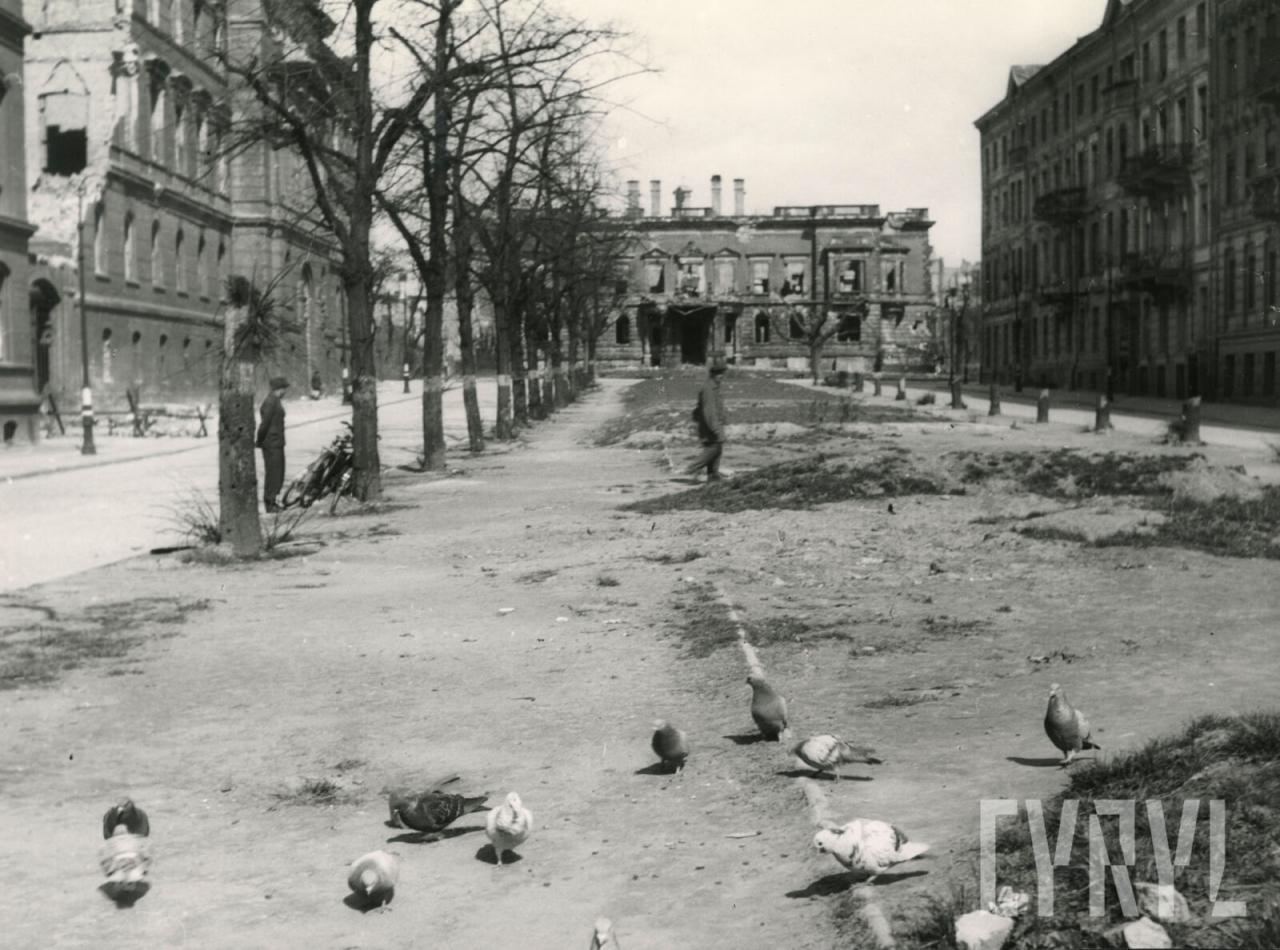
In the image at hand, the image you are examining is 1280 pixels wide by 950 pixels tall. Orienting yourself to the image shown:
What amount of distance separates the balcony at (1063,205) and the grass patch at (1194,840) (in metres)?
57.7

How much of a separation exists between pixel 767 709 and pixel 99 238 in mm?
38974

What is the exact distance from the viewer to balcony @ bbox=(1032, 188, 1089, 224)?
6038 centimetres

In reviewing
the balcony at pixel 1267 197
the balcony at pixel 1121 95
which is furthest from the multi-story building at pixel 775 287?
the balcony at pixel 1267 197

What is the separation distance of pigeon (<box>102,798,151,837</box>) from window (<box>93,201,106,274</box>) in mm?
38585

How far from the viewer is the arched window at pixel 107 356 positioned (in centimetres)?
4138

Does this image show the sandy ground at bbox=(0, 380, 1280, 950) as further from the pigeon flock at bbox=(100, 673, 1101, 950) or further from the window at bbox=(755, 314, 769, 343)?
the window at bbox=(755, 314, 769, 343)

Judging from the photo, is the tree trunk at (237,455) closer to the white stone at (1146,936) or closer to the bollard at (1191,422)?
the white stone at (1146,936)

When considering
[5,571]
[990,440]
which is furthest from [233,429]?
[990,440]

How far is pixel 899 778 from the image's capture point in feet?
19.7

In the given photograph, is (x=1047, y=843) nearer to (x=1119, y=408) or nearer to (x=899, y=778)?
(x=899, y=778)

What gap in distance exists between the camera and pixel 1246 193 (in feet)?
143

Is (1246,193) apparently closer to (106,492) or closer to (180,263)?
(180,263)

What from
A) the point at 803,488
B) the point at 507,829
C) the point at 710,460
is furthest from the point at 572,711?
the point at 710,460

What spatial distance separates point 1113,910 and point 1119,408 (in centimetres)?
4201
